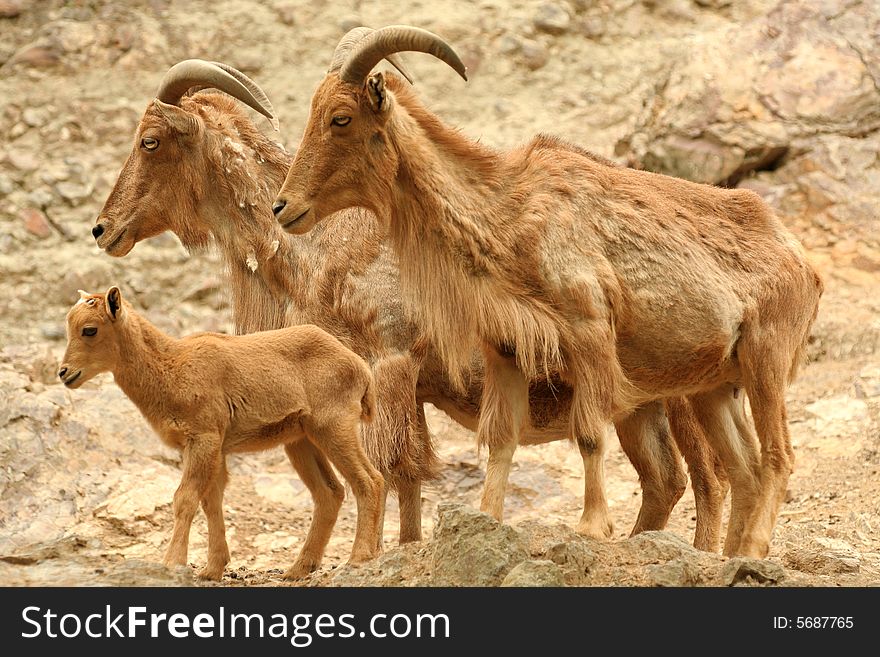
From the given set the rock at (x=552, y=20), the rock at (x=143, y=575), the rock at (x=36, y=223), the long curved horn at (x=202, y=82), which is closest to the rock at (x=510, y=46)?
the rock at (x=552, y=20)

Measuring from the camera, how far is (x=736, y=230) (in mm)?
10328

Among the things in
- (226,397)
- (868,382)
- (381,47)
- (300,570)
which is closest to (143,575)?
(226,397)

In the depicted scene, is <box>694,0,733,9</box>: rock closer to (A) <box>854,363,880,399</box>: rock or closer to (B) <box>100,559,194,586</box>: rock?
(A) <box>854,363,880,399</box>: rock

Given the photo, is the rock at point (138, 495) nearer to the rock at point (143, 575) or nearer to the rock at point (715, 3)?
the rock at point (143, 575)

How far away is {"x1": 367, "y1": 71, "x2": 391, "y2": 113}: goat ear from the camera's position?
8781 mm

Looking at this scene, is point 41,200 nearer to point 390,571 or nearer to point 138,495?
point 138,495

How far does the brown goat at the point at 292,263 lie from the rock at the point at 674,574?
231 centimetres

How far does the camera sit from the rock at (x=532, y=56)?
63.4 ft

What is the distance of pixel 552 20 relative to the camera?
19469 millimetres

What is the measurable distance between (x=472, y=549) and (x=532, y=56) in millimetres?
12676

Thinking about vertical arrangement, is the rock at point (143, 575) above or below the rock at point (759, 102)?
below

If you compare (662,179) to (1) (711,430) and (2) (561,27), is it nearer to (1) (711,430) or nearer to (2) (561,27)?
(1) (711,430)

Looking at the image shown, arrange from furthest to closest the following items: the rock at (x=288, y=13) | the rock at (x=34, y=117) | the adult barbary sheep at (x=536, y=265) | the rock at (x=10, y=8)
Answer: the rock at (x=288, y=13)
the rock at (x=10, y=8)
the rock at (x=34, y=117)
the adult barbary sheep at (x=536, y=265)
